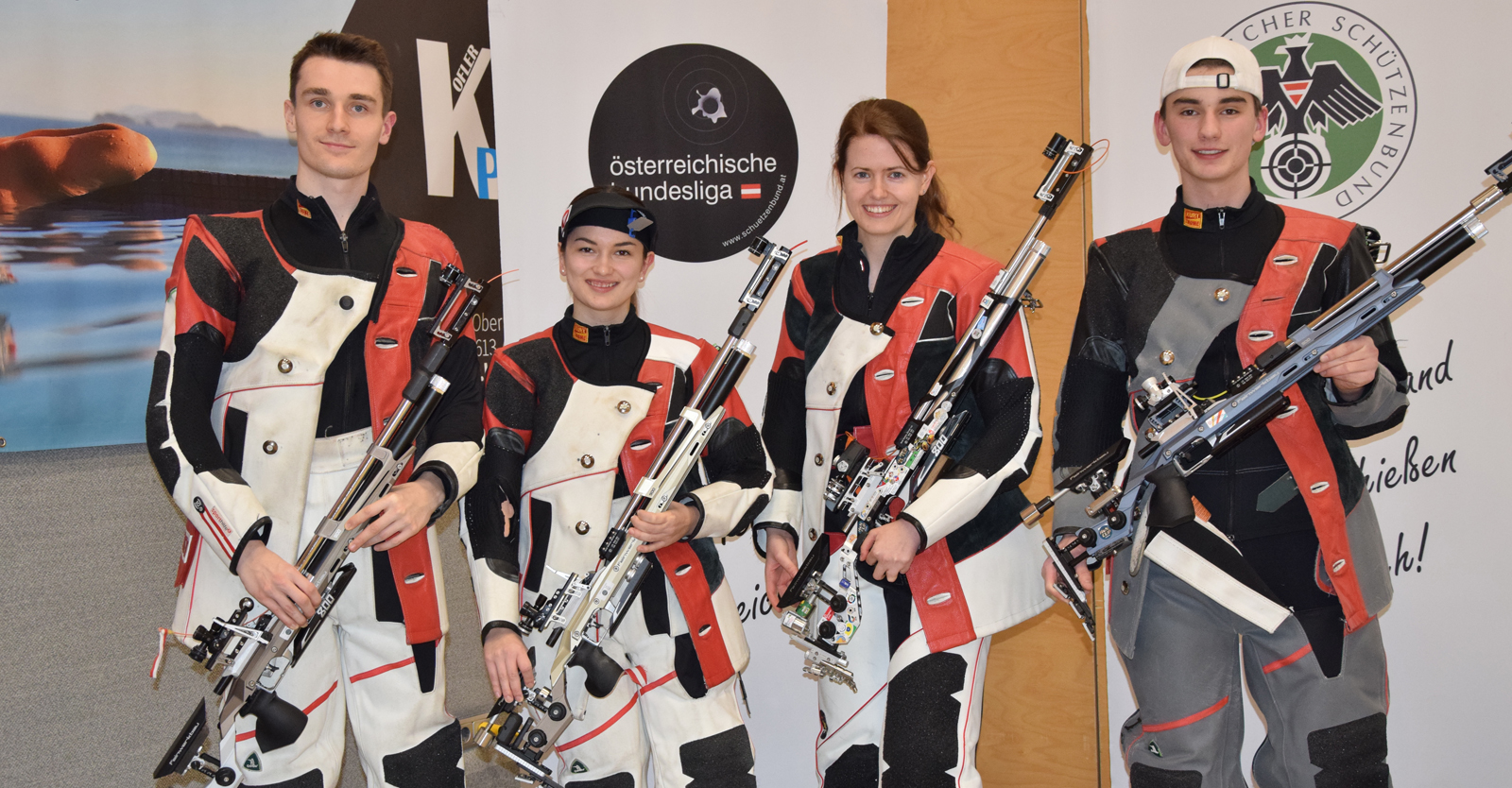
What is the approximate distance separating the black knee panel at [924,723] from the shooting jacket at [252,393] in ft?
3.72

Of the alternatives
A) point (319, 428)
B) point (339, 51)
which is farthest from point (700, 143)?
point (319, 428)

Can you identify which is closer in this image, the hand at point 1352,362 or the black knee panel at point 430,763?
the hand at point 1352,362

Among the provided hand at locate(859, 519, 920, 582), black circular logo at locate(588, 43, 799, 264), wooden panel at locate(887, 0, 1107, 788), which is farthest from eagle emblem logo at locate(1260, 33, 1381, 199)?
hand at locate(859, 519, 920, 582)

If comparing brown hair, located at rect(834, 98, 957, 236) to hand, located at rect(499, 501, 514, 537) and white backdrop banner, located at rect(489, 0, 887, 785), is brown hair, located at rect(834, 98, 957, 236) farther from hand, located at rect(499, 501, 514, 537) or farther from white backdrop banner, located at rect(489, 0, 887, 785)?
hand, located at rect(499, 501, 514, 537)

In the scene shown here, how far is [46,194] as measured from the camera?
292 centimetres

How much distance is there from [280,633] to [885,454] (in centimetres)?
147

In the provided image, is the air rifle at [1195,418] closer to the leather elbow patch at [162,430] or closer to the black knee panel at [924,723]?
the black knee panel at [924,723]

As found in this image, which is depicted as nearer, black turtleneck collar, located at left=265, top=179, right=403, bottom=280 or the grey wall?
black turtleneck collar, located at left=265, top=179, right=403, bottom=280

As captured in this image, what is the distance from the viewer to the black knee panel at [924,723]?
2.45 meters

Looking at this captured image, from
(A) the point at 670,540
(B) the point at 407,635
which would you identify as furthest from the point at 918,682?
(B) the point at 407,635

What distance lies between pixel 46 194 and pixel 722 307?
6.95 feet

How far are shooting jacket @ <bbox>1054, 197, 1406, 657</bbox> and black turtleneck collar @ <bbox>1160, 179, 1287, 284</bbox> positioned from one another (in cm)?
2

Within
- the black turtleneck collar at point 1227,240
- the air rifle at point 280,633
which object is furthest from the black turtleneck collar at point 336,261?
the black turtleneck collar at point 1227,240

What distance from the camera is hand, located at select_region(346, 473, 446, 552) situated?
7.69 ft
